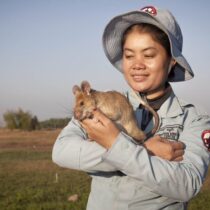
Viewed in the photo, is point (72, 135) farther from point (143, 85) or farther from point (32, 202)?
point (32, 202)

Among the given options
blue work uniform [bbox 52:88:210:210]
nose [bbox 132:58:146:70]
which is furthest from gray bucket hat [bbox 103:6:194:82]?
blue work uniform [bbox 52:88:210:210]

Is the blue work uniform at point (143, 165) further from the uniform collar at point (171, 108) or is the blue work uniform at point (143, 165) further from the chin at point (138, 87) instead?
the chin at point (138, 87)

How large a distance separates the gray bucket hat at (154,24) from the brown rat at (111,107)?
0.29m

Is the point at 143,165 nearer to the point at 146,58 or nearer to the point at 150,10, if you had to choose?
the point at 146,58

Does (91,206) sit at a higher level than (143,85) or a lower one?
lower

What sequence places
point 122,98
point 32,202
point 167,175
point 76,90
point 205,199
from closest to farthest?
point 167,175 < point 122,98 < point 76,90 < point 32,202 < point 205,199

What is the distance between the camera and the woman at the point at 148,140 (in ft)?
7.43

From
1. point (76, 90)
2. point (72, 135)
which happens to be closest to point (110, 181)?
point (72, 135)

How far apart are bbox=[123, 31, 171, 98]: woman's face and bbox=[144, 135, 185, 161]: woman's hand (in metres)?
0.56

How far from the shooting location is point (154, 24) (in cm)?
291

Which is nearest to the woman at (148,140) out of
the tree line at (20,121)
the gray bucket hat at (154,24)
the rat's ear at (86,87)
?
the gray bucket hat at (154,24)

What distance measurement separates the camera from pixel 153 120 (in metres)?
2.96

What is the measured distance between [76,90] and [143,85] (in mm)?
928

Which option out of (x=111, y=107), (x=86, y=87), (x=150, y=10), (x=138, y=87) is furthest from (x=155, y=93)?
(x=86, y=87)
